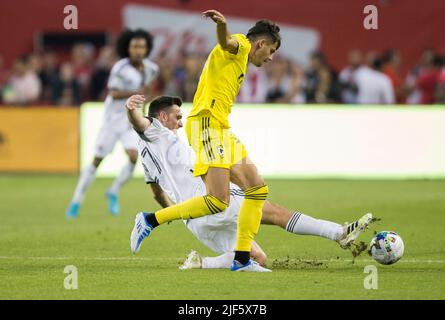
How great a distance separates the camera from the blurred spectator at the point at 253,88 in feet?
69.1

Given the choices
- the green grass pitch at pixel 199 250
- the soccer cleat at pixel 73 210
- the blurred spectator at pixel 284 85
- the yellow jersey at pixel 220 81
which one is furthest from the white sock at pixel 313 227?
the blurred spectator at pixel 284 85

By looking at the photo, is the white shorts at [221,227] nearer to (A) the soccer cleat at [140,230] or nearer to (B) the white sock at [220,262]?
(B) the white sock at [220,262]

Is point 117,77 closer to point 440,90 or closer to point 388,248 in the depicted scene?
point 388,248

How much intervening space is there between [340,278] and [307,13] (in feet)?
60.1

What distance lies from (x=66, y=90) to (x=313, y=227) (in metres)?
13.7

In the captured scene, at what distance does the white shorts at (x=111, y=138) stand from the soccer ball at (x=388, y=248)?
21.0 feet

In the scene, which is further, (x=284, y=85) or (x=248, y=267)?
(x=284, y=85)

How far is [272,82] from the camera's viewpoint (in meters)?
21.0

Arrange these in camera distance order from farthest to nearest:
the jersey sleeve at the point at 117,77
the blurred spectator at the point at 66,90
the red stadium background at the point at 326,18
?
the red stadium background at the point at 326,18, the blurred spectator at the point at 66,90, the jersey sleeve at the point at 117,77

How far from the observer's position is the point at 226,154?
8.99m

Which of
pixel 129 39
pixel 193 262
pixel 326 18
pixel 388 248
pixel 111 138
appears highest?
pixel 326 18

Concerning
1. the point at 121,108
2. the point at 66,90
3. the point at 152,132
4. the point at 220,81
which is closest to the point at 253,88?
the point at 66,90

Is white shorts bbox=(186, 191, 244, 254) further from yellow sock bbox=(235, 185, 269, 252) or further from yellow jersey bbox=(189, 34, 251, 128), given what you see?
yellow jersey bbox=(189, 34, 251, 128)

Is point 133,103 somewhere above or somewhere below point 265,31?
below
